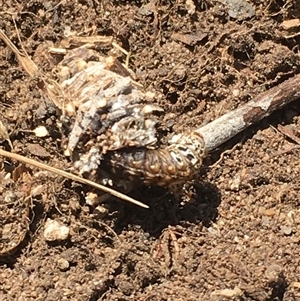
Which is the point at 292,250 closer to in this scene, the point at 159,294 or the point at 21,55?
the point at 159,294

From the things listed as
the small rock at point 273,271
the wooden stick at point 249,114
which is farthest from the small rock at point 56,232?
the small rock at point 273,271

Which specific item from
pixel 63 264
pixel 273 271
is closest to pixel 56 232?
pixel 63 264

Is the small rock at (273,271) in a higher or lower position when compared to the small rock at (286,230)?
lower

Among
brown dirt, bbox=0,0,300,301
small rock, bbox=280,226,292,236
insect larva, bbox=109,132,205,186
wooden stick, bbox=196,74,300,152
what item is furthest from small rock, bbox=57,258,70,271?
small rock, bbox=280,226,292,236

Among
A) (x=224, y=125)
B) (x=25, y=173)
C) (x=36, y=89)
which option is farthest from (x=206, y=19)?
(x=25, y=173)

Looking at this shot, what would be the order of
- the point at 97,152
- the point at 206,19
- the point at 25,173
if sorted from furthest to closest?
the point at 206,19, the point at 25,173, the point at 97,152

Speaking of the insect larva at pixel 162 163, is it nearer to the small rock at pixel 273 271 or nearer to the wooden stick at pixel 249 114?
the wooden stick at pixel 249 114

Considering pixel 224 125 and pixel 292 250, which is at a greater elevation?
pixel 224 125

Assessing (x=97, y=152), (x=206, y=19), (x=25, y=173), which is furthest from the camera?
(x=206, y=19)
